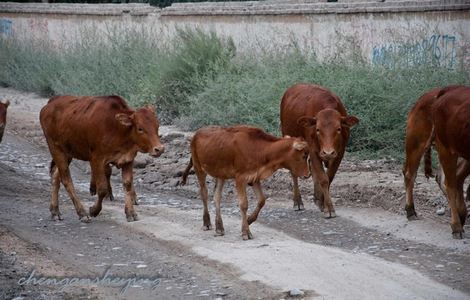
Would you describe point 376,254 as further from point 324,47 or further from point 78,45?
point 78,45

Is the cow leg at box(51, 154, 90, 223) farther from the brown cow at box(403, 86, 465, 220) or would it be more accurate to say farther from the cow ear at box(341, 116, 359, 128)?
the brown cow at box(403, 86, 465, 220)

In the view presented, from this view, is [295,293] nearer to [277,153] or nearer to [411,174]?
[277,153]

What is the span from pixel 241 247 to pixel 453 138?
8.27 ft

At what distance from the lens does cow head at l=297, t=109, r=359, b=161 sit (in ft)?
42.4

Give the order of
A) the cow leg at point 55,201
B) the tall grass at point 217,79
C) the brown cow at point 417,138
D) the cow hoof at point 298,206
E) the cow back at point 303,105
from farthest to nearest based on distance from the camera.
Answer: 1. the tall grass at point 217,79
2. the cow hoof at point 298,206
3. the cow back at point 303,105
4. the cow leg at point 55,201
5. the brown cow at point 417,138

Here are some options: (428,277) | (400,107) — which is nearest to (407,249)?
(428,277)

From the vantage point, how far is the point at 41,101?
27578 millimetres

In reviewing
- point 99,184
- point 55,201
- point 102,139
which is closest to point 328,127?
point 102,139

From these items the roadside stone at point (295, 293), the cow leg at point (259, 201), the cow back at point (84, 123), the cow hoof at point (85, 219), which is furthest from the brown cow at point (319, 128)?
the roadside stone at point (295, 293)

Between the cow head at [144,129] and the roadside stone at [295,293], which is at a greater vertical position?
the cow head at [144,129]

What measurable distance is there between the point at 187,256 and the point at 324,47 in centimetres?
1014

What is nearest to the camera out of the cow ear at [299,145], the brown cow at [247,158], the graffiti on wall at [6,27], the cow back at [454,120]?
the cow back at [454,120]

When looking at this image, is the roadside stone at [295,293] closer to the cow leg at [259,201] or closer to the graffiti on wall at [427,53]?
the cow leg at [259,201]

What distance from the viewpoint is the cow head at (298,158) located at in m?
11.8
